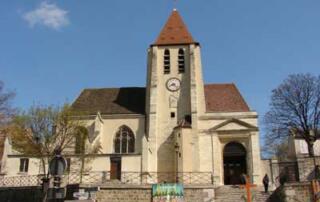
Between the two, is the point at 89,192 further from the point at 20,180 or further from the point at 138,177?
the point at 20,180

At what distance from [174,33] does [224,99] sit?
27.0ft

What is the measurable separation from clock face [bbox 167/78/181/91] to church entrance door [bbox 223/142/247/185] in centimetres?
691

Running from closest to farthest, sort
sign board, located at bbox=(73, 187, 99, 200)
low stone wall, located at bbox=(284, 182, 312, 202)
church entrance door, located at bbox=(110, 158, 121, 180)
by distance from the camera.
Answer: sign board, located at bbox=(73, 187, 99, 200) → low stone wall, located at bbox=(284, 182, 312, 202) → church entrance door, located at bbox=(110, 158, 121, 180)

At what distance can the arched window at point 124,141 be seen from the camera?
34031 mm

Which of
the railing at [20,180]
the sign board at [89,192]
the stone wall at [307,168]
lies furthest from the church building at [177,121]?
the sign board at [89,192]

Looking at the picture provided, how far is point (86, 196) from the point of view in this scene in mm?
20078

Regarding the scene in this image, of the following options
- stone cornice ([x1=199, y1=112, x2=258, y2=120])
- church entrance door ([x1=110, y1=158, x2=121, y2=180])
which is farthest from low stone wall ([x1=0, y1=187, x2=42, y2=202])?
stone cornice ([x1=199, y1=112, x2=258, y2=120])

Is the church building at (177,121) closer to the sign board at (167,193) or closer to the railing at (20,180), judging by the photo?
the railing at (20,180)

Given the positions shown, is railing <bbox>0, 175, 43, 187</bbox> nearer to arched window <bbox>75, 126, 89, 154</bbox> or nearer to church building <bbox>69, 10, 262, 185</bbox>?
arched window <bbox>75, 126, 89, 154</bbox>

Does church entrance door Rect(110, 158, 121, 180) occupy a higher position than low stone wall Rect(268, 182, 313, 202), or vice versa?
church entrance door Rect(110, 158, 121, 180)

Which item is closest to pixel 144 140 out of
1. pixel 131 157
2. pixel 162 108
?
pixel 131 157

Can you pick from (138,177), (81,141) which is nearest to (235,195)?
(138,177)

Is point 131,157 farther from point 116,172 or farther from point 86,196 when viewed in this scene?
point 86,196

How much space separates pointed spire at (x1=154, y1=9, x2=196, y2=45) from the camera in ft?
121
